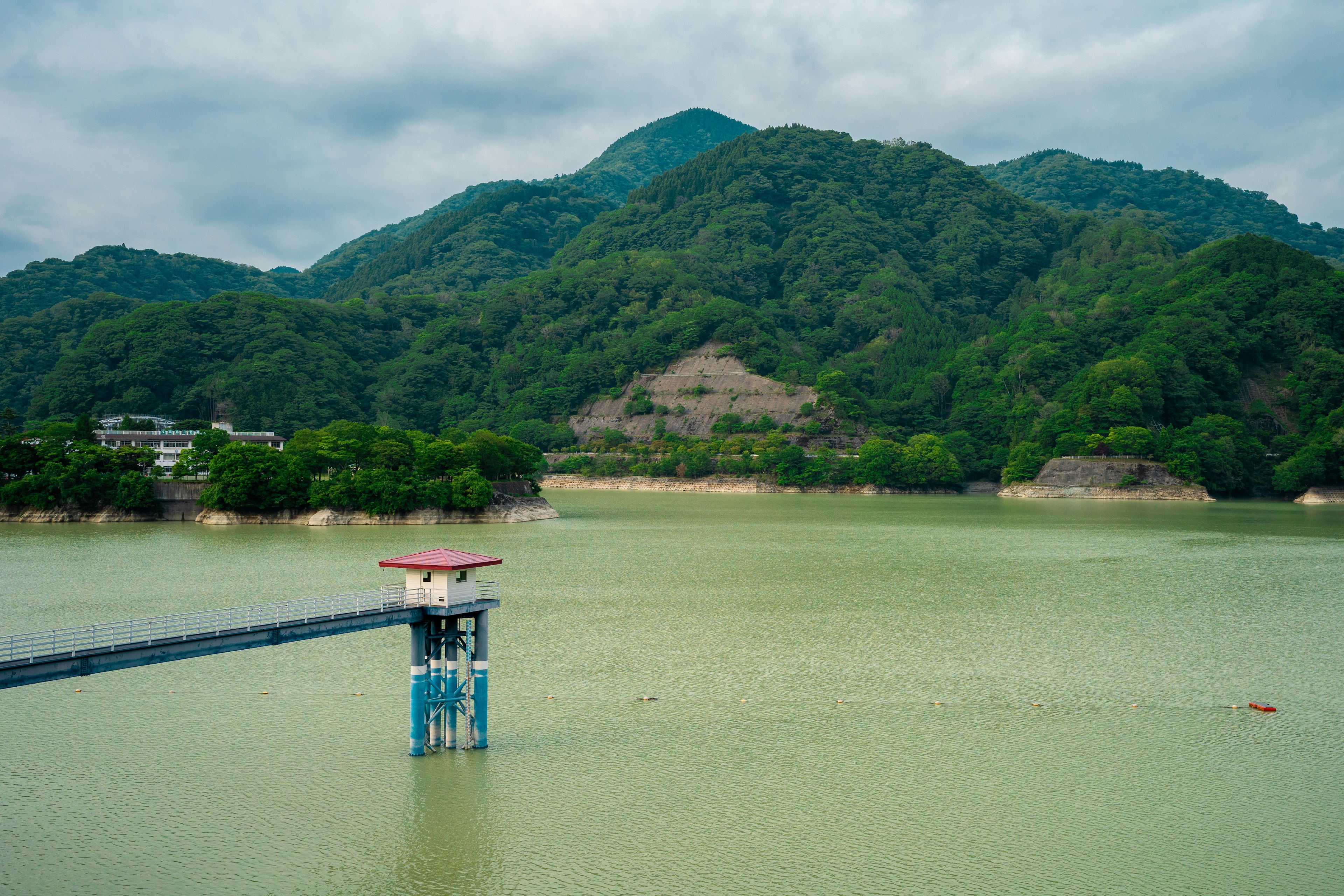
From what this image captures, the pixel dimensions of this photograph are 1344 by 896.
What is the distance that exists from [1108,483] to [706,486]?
5024 centimetres

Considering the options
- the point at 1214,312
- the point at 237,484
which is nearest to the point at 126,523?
the point at 237,484

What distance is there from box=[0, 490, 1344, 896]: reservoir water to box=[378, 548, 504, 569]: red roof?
3661 mm

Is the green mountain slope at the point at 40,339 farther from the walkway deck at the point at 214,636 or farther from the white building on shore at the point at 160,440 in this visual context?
the walkway deck at the point at 214,636

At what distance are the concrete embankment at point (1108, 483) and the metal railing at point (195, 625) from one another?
105191 mm

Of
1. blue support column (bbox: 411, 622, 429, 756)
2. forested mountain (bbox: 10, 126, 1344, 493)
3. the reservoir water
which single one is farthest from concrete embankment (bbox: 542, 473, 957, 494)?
blue support column (bbox: 411, 622, 429, 756)

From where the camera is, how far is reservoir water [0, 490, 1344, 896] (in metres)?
15.3

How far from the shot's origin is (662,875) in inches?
591

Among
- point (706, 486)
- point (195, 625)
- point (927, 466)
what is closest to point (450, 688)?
point (195, 625)

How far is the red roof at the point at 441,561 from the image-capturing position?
19672 mm

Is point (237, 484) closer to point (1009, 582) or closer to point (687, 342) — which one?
point (1009, 582)

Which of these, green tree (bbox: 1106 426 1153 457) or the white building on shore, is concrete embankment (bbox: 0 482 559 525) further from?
green tree (bbox: 1106 426 1153 457)

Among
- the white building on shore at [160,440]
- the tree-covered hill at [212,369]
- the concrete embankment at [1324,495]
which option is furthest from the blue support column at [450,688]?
the tree-covered hill at [212,369]

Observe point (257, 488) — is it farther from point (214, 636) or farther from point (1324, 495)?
point (1324, 495)

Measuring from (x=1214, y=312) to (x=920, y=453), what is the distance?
148ft
